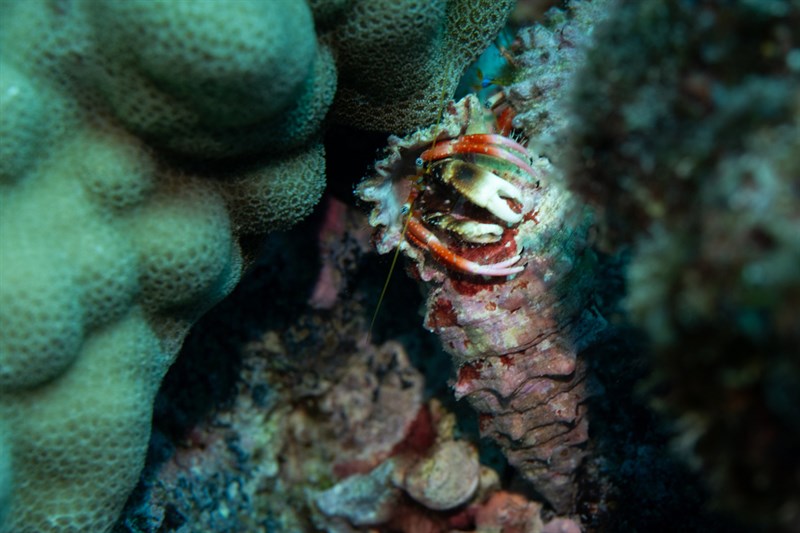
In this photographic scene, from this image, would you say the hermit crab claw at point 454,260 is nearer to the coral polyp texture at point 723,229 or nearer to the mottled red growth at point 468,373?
the mottled red growth at point 468,373

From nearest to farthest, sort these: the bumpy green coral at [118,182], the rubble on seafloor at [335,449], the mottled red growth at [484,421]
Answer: the bumpy green coral at [118,182] → the mottled red growth at [484,421] → the rubble on seafloor at [335,449]

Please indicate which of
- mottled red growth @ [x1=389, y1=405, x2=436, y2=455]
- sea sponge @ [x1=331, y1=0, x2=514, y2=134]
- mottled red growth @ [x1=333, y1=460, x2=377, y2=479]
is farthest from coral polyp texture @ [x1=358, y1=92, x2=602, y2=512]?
mottled red growth @ [x1=333, y1=460, x2=377, y2=479]

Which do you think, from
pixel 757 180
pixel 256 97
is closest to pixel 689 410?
pixel 757 180

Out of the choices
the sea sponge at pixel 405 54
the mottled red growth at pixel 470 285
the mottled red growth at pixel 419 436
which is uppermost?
the sea sponge at pixel 405 54

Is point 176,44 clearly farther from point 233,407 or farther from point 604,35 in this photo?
point 233,407

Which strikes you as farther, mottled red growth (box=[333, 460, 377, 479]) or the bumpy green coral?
mottled red growth (box=[333, 460, 377, 479])

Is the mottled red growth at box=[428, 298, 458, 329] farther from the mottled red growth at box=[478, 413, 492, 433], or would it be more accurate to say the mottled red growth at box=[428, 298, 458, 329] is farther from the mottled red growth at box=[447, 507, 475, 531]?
the mottled red growth at box=[447, 507, 475, 531]

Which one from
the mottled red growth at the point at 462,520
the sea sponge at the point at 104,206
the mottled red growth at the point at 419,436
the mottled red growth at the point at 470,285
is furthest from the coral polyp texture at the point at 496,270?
the mottled red growth at the point at 462,520
